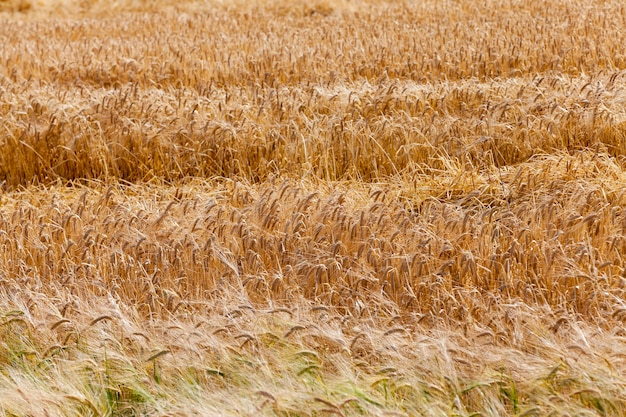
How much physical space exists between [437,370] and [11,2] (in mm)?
18427

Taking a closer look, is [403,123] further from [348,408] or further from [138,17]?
[138,17]

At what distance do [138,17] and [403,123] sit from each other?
9784 millimetres

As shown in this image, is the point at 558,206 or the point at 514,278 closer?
the point at 514,278

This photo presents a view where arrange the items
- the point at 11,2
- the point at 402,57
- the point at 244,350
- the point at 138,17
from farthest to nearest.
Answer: the point at 11,2 → the point at 138,17 → the point at 402,57 → the point at 244,350

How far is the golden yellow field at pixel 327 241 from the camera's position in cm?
302

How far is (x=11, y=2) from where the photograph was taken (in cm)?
1906

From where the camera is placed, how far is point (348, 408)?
2766mm

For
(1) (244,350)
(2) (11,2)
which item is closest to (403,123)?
(1) (244,350)

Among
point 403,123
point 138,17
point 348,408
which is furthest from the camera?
point 138,17

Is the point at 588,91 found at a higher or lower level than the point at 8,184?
higher

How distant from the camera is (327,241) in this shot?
426 centimetres

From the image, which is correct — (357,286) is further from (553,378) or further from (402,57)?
(402,57)

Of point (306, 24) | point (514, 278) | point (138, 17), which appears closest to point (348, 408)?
point (514, 278)

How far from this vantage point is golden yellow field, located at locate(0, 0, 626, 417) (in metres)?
3.02
